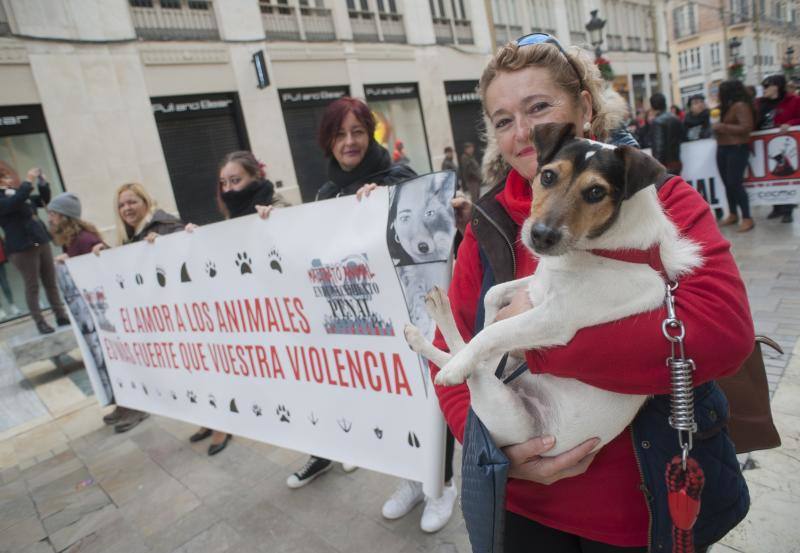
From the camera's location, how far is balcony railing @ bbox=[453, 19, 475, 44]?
20125mm

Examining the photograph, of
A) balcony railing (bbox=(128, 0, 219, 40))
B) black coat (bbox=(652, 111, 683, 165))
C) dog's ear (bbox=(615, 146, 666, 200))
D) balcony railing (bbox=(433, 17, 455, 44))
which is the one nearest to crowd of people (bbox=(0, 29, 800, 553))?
dog's ear (bbox=(615, 146, 666, 200))

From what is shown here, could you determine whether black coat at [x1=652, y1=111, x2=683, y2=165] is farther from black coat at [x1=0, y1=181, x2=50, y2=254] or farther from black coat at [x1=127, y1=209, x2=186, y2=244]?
black coat at [x1=0, y1=181, x2=50, y2=254]

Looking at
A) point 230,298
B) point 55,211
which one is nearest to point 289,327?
point 230,298

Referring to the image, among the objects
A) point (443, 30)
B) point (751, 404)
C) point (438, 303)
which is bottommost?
point (751, 404)

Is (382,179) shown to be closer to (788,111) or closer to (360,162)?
(360,162)

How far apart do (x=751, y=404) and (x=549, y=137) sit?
1.16 m

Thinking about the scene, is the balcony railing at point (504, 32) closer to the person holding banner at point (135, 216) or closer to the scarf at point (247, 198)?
the person holding banner at point (135, 216)

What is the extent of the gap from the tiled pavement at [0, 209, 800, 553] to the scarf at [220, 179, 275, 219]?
2008 millimetres

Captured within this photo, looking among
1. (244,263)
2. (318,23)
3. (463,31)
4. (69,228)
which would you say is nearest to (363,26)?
(318,23)

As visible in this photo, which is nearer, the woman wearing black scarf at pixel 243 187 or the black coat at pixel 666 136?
the woman wearing black scarf at pixel 243 187

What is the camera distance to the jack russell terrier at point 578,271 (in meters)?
1.15

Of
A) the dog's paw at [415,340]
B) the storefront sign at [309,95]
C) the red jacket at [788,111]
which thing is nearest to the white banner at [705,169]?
the red jacket at [788,111]

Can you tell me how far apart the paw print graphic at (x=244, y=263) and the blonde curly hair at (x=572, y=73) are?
1805 millimetres

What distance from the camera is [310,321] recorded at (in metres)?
2.66
